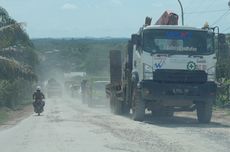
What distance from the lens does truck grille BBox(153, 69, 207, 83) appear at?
21.7 m

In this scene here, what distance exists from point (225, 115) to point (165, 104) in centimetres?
548

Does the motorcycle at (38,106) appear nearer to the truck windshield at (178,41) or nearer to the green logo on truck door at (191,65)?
the truck windshield at (178,41)

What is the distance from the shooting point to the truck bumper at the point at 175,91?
21.6m

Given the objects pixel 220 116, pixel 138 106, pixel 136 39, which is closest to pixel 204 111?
pixel 138 106

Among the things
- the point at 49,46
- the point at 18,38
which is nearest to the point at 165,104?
the point at 18,38

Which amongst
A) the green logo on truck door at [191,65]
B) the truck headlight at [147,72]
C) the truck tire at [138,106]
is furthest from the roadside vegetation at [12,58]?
the green logo on truck door at [191,65]

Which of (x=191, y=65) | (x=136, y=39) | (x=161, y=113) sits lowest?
(x=161, y=113)

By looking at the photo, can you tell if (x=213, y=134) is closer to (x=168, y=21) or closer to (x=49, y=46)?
(x=168, y=21)

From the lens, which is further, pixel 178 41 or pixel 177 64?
pixel 178 41

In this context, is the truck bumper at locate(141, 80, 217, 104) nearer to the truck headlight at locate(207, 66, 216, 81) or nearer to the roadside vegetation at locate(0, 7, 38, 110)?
the truck headlight at locate(207, 66, 216, 81)

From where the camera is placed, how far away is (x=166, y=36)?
21.8 meters

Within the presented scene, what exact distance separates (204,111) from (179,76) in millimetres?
1889

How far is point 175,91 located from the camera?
21.7m

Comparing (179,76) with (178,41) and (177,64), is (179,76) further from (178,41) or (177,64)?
(178,41)
